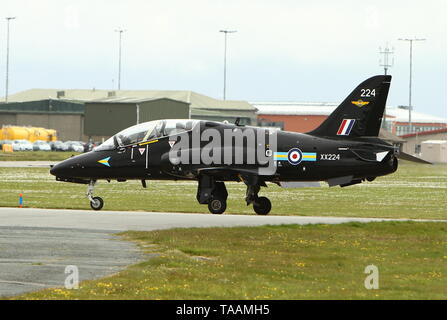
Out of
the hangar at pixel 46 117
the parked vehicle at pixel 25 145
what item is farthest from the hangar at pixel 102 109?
the parked vehicle at pixel 25 145

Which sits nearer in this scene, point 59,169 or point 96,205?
point 59,169

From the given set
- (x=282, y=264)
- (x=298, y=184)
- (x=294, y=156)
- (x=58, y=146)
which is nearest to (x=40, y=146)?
(x=58, y=146)

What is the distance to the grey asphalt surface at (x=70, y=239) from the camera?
16234 millimetres

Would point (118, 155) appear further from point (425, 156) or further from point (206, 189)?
point (425, 156)

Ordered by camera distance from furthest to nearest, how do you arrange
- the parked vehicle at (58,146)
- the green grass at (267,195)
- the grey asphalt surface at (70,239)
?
the parked vehicle at (58,146) < the green grass at (267,195) < the grey asphalt surface at (70,239)

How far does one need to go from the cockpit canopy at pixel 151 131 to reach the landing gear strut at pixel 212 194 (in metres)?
1.81

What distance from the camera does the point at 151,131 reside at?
98.1 ft

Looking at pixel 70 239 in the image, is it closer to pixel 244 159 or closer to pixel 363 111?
pixel 244 159

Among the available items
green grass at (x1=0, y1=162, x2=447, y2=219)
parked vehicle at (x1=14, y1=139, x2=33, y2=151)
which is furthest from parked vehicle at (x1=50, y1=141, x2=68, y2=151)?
green grass at (x1=0, y1=162, x2=447, y2=219)

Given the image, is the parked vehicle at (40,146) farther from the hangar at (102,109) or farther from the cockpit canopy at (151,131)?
the cockpit canopy at (151,131)

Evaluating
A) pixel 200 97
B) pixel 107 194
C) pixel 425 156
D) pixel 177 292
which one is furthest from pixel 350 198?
pixel 200 97

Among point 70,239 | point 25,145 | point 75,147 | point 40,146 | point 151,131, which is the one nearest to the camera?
point 70,239

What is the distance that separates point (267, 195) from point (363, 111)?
14.3 meters

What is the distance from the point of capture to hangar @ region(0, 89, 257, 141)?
12069cm
